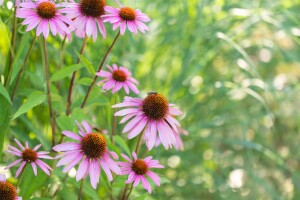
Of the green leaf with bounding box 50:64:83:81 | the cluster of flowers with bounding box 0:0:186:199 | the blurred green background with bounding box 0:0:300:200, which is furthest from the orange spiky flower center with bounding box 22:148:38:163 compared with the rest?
the blurred green background with bounding box 0:0:300:200

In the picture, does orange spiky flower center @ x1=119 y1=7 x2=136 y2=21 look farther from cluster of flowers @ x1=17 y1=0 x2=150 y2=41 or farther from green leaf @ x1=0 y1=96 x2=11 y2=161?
green leaf @ x1=0 y1=96 x2=11 y2=161

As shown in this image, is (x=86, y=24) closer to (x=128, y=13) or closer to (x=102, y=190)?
(x=128, y=13)

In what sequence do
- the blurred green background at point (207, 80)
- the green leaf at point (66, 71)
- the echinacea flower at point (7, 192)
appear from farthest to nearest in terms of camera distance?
1. the blurred green background at point (207, 80)
2. the green leaf at point (66, 71)
3. the echinacea flower at point (7, 192)

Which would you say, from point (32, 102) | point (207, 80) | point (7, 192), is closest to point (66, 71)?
point (32, 102)

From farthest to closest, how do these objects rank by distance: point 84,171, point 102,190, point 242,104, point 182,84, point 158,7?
point 242,104 < point 158,7 < point 182,84 < point 102,190 < point 84,171

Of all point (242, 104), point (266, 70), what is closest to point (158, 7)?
point (242, 104)

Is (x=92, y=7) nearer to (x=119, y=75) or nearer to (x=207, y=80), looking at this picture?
(x=119, y=75)

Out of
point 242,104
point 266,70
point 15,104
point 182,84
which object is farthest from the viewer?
point 266,70

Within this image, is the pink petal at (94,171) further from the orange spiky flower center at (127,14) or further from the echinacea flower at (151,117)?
the orange spiky flower center at (127,14)

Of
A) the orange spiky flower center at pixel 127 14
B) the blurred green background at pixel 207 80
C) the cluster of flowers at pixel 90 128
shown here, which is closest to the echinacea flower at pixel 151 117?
the cluster of flowers at pixel 90 128
